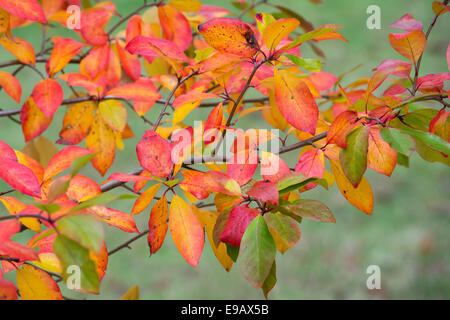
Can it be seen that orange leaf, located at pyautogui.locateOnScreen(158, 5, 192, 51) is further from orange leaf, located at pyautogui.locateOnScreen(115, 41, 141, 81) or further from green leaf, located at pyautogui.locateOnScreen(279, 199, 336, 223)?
green leaf, located at pyautogui.locateOnScreen(279, 199, 336, 223)

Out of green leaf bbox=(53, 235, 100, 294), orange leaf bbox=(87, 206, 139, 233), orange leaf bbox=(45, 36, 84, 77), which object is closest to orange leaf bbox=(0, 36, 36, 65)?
orange leaf bbox=(45, 36, 84, 77)

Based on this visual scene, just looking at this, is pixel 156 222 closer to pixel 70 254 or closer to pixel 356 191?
pixel 70 254

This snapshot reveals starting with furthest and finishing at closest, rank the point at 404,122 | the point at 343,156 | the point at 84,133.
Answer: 1. the point at 84,133
2. the point at 404,122
3. the point at 343,156

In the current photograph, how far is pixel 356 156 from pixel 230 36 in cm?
22

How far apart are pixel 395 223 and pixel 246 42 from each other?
205cm

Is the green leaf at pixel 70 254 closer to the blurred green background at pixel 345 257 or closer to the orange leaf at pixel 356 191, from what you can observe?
the orange leaf at pixel 356 191

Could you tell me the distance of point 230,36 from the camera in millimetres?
569

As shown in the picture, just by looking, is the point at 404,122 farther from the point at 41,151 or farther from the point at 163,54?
the point at 41,151

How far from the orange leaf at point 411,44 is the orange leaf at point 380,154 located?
0.44 feet

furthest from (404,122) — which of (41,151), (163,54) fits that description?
(41,151)

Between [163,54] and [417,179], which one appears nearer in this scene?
[163,54]

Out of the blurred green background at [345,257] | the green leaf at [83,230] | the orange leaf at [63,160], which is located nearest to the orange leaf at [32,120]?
the orange leaf at [63,160]

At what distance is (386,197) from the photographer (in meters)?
2.54

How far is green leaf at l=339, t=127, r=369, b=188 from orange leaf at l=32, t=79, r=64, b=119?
1.50 feet
